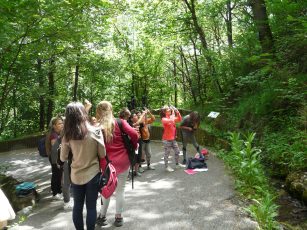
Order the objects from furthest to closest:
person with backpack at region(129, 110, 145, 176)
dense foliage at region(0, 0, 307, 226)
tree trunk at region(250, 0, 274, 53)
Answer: tree trunk at region(250, 0, 274, 53) → person with backpack at region(129, 110, 145, 176) → dense foliage at region(0, 0, 307, 226)

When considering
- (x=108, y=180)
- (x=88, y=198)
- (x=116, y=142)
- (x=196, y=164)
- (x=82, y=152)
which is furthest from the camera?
(x=196, y=164)

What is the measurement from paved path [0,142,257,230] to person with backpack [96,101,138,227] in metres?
0.44

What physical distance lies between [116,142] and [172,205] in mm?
1887

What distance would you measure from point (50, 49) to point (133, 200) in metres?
6.15

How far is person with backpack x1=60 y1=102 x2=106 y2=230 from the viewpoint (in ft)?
12.4

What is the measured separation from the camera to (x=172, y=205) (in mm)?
5664

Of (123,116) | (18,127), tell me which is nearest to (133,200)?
(123,116)

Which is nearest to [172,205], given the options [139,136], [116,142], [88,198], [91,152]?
[116,142]

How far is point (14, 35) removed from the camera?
721cm

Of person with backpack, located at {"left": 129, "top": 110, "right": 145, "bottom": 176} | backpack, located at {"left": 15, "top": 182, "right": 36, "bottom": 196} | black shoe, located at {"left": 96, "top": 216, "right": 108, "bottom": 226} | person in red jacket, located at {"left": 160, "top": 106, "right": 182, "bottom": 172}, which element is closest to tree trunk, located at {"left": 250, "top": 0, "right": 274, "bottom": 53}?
person in red jacket, located at {"left": 160, "top": 106, "right": 182, "bottom": 172}

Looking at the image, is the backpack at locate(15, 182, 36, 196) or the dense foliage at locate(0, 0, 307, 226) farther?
the dense foliage at locate(0, 0, 307, 226)

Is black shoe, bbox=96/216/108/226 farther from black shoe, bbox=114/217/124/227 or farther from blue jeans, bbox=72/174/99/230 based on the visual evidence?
blue jeans, bbox=72/174/99/230

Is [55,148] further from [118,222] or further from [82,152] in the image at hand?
[82,152]

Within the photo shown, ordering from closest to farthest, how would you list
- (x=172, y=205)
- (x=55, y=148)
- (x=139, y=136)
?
(x=172, y=205) → (x=55, y=148) → (x=139, y=136)
